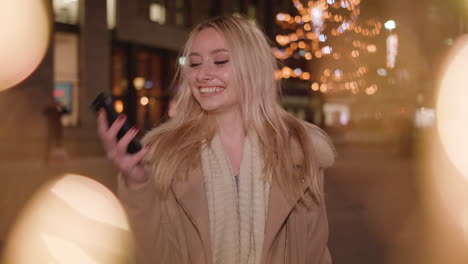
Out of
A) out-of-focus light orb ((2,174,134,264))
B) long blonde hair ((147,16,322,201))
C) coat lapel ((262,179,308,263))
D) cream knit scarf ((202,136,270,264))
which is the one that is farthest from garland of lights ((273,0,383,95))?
coat lapel ((262,179,308,263))

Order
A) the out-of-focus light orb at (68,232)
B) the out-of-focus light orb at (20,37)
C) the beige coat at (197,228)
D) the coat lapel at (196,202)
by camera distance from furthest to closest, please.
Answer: the out-of-focus light orb at (20,37) → the out-of-focus light orb at (68,232) → the coat lapel at (196,202) → the beige coat at (197,228)

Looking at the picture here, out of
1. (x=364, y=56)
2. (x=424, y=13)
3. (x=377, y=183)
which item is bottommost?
(x=377, y=183)

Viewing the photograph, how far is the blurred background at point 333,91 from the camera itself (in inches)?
317

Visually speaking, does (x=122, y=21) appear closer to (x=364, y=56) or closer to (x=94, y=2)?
(x=94, y=2)

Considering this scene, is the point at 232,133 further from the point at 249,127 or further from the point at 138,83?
the point at 138,83

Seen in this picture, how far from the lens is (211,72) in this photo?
2668 mm

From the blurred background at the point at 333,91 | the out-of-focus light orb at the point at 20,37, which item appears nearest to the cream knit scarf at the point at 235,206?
the blurred background at the point at 333,91

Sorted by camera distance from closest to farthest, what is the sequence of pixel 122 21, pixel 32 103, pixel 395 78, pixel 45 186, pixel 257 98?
pixel 257 98, pixel 45 186, pixel 395 78, pixel 32 103, pixel 122 21

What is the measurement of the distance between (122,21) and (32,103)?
7752 mm

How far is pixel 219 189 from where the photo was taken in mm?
2574

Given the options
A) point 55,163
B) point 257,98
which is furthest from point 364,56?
point 257,98

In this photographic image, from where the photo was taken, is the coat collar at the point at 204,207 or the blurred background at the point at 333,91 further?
the blurred background at the point at 333,91

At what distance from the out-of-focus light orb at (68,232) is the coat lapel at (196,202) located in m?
2.10

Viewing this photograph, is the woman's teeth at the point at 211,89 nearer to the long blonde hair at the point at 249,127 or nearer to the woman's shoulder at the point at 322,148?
the long blonde hair at the point at 249,127
